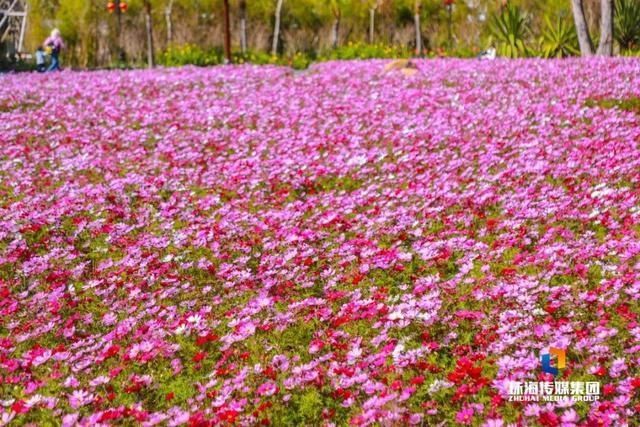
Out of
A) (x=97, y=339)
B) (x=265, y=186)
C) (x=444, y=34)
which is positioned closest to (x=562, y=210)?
→ (x=265, y=186)

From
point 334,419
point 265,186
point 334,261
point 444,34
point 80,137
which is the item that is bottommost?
point 334,419

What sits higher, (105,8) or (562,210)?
(105,8)

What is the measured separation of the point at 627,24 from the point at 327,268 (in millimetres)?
21460

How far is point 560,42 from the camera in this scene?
25156 mm

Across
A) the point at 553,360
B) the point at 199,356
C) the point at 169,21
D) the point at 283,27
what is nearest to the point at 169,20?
the point at 169,21

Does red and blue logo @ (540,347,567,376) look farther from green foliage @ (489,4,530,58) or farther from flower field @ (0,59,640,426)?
green foliage @ (489,4,530,58)

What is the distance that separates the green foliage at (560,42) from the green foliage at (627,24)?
4.89 ft

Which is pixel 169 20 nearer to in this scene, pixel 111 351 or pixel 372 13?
pixel 372 13

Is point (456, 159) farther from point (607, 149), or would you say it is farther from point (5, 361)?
point (5, 361)

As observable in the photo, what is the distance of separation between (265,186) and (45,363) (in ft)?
17.5

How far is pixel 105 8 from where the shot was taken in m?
38.6

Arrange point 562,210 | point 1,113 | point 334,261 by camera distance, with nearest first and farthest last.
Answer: point 334,261, point 562,210, point 1,113

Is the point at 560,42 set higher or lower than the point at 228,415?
higher

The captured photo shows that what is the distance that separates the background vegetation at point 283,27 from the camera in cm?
3647
